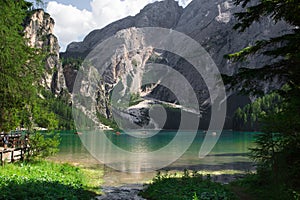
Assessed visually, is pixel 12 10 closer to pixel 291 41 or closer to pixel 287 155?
pixel 291 41

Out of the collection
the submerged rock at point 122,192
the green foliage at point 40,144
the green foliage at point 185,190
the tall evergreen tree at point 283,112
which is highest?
the tall evergreen tree at point 283,112

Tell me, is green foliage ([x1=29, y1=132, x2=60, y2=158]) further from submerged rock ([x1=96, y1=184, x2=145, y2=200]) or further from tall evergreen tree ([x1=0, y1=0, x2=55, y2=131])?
submerged rock ([x1=96, y1=184, x2=145, y2=200])

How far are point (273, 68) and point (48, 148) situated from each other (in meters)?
15.5

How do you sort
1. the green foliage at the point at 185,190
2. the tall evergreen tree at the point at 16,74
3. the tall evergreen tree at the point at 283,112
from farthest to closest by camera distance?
the green foliage at the point at 185,190
the tall evergreen tree at the point at 16,74
the tall evergreen tree at the point at 283,112

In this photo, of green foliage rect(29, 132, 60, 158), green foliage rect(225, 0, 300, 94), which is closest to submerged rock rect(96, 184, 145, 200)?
green foliage rect(29, 132, 60, 158)

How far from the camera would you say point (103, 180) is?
800 inches

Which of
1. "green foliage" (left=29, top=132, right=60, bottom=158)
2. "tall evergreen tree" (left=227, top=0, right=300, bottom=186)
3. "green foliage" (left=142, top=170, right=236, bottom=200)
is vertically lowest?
"green foliage" (left=142, top=170, right=236, bottom=200)

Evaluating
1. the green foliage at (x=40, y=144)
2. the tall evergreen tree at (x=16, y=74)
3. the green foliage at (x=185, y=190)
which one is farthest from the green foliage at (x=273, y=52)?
the green foliage at (x=40, y=144)

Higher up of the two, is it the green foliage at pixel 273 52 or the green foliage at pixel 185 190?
the green foliage at pixel 273 52

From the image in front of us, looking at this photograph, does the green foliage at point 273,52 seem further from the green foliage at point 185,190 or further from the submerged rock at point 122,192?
the submerged rock at point 122,192

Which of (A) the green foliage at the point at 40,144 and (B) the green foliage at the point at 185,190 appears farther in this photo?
(A) the green foliage at the point at 40,144

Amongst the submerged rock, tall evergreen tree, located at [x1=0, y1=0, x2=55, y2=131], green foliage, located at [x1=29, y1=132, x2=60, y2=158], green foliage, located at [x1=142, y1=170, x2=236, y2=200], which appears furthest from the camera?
green foliage, located at [x1=29, y1=132, x2=60, y2=158]

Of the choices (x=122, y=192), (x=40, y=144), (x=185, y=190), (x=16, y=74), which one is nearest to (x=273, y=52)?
(x=185, y=190)

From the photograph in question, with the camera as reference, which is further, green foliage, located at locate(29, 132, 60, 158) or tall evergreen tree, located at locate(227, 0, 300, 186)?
green foliage, located at locate(29, 132, 60, 158)
